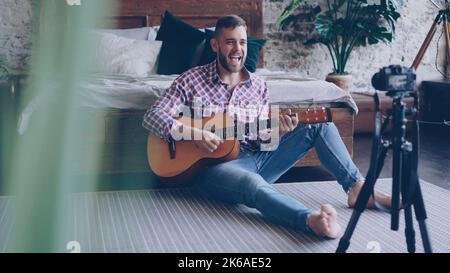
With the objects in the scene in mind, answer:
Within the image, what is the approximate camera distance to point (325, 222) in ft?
6.54

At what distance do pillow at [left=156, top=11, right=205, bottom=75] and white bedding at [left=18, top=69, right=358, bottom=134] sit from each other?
0.47m

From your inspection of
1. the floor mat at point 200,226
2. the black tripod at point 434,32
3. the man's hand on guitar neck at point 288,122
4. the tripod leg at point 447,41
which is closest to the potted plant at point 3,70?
the floor mat at point 200,226

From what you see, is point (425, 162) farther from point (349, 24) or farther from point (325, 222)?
point (325, 222)

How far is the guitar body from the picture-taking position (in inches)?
99.9

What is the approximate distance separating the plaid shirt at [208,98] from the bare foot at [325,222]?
2.35 ft

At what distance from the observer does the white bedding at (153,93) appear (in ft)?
9.95

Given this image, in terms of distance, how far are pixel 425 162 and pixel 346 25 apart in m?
1.71

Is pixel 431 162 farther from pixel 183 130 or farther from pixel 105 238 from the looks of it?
pixel 105 238

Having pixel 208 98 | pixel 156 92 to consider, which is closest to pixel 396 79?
pixel 208 98

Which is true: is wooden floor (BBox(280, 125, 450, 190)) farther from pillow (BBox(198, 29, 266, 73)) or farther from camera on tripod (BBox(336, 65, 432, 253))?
camera on tripod (BBox(336, 65, 432, 253))

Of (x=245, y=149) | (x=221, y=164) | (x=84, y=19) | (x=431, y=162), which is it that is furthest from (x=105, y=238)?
(x=431, y=162)

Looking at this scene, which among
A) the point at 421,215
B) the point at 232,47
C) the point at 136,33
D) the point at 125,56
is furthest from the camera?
the point at 136,33

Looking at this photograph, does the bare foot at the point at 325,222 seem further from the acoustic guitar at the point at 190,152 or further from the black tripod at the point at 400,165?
the acoustic guitar at the point at 190,152

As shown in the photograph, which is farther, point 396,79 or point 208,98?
point 208,98
